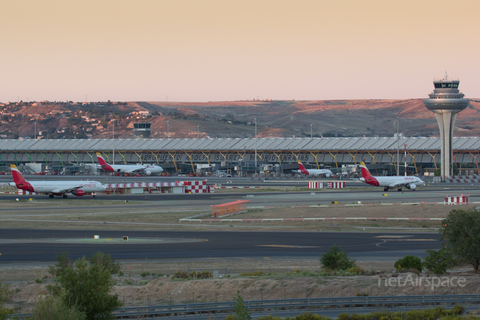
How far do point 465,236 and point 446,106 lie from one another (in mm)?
101591

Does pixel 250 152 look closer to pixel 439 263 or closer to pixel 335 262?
pixel 335 262

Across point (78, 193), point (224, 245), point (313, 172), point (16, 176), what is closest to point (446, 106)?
point (313, 172)

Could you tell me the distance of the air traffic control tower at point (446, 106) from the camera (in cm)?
12294

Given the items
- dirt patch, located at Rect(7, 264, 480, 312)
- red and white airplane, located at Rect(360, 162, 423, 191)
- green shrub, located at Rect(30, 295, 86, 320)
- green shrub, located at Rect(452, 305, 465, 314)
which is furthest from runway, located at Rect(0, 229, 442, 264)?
red and white airplane, located at Rect(360, 162, 423, 191)

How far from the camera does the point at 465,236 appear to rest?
29062 millimetres

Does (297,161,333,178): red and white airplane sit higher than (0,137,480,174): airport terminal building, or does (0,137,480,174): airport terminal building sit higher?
(0,137,480,174): airport terminal building

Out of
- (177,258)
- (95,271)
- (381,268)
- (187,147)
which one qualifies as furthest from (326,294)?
(187,147)

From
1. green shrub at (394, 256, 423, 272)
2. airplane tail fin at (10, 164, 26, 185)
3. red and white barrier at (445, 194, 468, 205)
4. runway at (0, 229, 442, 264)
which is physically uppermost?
airplane tail fin at (10, 164, 26, 185)

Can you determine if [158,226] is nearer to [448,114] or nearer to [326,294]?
[326,294]

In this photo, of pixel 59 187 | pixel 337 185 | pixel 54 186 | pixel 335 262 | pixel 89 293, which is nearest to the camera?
pixel 89 293

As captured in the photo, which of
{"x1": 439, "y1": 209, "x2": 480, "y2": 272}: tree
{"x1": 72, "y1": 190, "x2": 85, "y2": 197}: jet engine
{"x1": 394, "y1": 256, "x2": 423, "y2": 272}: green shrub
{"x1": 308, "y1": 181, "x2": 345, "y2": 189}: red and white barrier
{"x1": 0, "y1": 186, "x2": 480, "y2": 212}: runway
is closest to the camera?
{"x1": 394, "y1": 256, "x2": 423, "y2": 272}: green shrub

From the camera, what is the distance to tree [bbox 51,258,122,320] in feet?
61.1

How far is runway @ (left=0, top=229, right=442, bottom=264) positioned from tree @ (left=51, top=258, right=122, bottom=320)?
14.9m

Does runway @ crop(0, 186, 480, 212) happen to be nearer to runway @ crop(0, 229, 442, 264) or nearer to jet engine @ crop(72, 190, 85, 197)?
jet engine @ crop(72, 190, 85, 197)
